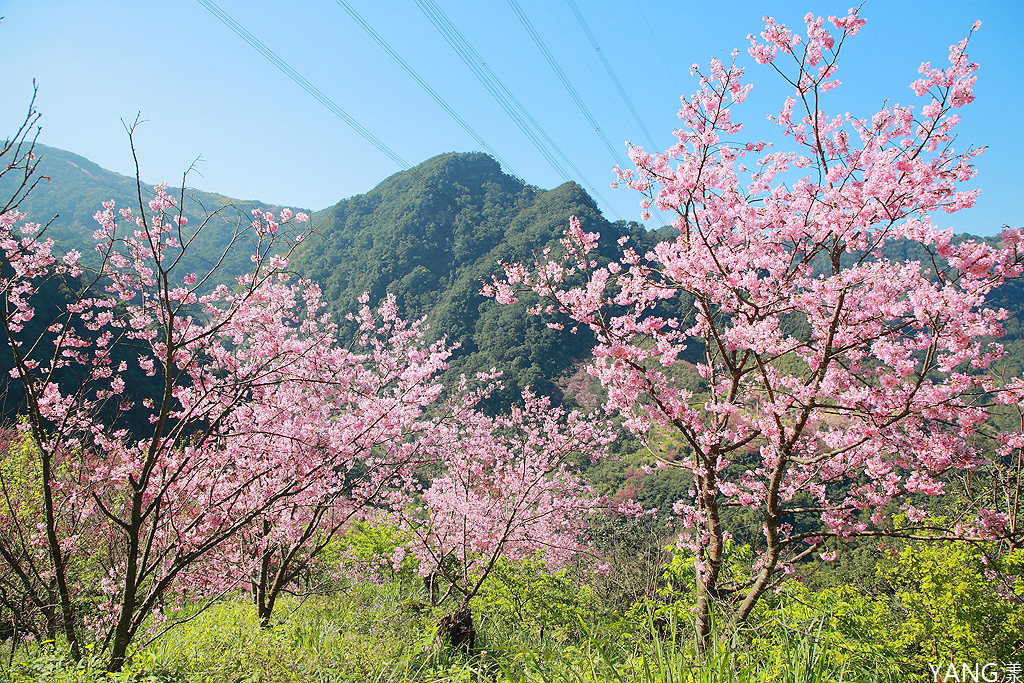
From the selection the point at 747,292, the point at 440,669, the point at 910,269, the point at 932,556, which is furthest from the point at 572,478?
the point at 910,269

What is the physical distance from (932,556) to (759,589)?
8.13 metres

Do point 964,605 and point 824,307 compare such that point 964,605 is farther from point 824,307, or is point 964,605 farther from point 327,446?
point 327,446

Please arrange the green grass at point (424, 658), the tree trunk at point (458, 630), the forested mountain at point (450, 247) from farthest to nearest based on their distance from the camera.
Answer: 1. the forested mountain at point (450, 247)
2. the tree trunk at point (458, 630)
3. the green grass at point (424, 658)

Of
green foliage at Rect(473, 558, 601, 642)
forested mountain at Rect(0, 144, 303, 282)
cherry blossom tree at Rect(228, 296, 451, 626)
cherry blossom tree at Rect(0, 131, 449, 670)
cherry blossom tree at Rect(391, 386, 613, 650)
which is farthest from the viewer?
forested mountain at Rect(0, 144, 303, 282)

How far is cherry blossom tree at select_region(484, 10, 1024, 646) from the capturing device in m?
3.18

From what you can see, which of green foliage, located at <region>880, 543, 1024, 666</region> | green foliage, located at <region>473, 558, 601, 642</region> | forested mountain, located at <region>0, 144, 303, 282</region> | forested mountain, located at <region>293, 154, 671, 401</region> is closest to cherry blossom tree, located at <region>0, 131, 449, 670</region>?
green foliage, located at <region>473, 558, 601, 642</region>

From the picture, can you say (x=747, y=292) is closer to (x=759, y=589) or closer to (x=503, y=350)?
(x=759, y=589)

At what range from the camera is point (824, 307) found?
3.45 meters

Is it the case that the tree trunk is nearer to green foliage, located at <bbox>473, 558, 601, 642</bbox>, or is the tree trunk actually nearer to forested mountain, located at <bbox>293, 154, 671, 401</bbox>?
green foliage, located at <bbox>473, 558, 601, 642</bbox>

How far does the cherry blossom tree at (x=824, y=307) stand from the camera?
318 centimetres

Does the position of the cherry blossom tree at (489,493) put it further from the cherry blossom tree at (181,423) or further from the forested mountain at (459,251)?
the forested mountain at (459,251)

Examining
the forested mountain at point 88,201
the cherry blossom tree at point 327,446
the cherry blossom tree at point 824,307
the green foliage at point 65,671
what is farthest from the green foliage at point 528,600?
the forested mountain at point 88,201

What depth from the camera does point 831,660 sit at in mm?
3170

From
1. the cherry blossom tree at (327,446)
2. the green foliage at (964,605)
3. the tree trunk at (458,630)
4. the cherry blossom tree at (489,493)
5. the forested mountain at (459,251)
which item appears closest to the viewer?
the cherry blossom tree at (327,446)
